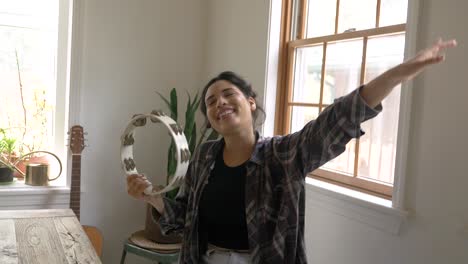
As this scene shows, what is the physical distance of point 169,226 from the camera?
1.60 m

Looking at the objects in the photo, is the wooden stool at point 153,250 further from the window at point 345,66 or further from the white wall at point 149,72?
the window at point 345,66

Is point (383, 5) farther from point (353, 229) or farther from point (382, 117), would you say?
point (353, 229)

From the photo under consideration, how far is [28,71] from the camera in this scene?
307cm

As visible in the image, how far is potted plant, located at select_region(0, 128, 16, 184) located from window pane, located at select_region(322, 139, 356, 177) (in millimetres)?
2081

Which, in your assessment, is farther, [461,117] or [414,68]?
[461,117]

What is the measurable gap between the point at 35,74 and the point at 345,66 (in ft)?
7.11

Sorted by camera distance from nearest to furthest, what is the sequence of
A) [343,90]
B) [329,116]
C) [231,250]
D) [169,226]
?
[329,116] < [231,250] < [169,226] < [343,90]

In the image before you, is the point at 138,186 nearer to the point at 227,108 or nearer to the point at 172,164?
the point at 227,108

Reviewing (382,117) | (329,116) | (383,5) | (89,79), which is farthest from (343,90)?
(89,79)

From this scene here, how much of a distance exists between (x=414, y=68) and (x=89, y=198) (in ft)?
8.26

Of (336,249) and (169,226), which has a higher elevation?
(169,226)

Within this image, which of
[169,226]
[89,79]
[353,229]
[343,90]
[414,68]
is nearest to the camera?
→ [414,68]

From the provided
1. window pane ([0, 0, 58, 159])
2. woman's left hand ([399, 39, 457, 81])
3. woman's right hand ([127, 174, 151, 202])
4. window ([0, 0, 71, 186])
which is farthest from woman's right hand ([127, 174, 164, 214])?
window pane ([0, 0, 58, 159])

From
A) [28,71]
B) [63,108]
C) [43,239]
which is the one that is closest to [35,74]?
[28,71]
